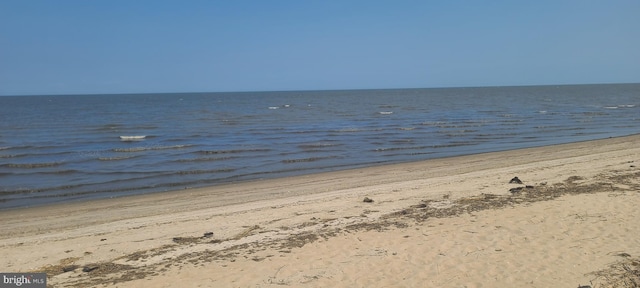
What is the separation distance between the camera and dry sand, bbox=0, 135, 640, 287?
5.60 m

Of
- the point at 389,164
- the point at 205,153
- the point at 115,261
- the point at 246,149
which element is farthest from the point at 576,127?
the point at 115,261

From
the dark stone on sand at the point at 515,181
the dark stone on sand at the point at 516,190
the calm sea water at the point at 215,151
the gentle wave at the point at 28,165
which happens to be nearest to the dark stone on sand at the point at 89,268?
the calm sea water at the point at 215,151

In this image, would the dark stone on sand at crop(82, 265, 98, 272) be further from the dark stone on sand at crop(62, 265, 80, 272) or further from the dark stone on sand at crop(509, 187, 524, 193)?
the dark stone on sand at crop(509, 187, 524, 193)

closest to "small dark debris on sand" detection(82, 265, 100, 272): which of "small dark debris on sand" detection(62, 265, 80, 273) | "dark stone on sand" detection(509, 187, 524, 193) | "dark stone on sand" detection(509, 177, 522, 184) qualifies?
"small dark debris on sand" detection(62, 265, 80, 273)

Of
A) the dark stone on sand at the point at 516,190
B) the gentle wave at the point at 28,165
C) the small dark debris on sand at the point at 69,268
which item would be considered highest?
the dark stone on sand at the point at 516,190

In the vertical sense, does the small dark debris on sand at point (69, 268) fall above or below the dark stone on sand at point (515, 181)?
below

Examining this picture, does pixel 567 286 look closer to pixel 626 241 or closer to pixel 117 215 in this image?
pixel 626 241

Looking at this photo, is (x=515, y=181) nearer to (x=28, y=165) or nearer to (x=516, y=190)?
(x=516, y=190)

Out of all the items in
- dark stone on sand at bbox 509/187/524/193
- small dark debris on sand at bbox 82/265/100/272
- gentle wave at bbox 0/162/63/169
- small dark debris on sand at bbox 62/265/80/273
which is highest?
dark stone on sand at bbox 509/187/524/193

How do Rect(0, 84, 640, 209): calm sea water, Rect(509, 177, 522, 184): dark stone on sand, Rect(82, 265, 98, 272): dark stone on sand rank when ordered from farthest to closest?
Rect(0, 84, 640, 209): calm sea water, Rect(509, 177, 522, 184): dark stone on sand, Rect(82, 265, 98, 272): dark stone on sand

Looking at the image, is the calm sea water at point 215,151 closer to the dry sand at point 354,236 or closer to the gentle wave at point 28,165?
the gentle wave at point 28,165

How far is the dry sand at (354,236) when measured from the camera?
5598 mm

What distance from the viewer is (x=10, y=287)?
5566mm

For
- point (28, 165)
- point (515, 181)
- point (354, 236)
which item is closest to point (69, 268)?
point (354, 236)
